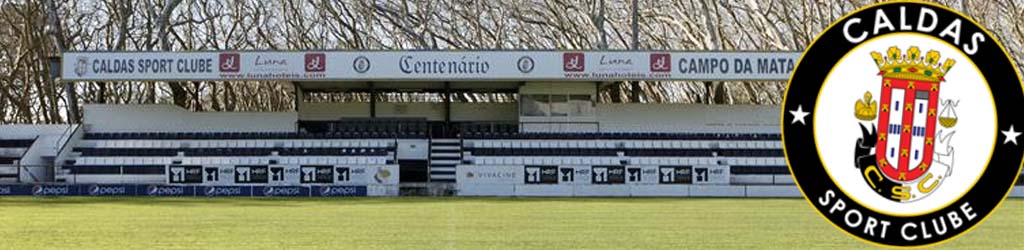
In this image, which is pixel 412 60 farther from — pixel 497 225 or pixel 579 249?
pixel 579 249

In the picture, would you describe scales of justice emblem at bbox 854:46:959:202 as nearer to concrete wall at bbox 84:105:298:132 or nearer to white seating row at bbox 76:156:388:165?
white seating row at bbox 76:156:388:165

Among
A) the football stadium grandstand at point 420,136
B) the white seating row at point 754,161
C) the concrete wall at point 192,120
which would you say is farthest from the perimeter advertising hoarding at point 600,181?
the concrete wall at point 192,120

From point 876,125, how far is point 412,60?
42.7 m

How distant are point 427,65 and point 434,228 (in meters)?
26.9

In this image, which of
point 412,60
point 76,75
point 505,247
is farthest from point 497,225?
point 76,75

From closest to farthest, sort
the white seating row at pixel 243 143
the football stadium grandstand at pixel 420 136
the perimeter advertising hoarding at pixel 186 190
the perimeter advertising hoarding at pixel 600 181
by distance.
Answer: the perimeter advertising hoarding at pixel 186 190 → the perimeter advertising hoarding at pixel 600 181 → the football stadium grandstand at pixel 420 136 → the white seating row at pixel 243 143

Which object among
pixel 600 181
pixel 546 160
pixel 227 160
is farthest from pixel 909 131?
pixel 227 160

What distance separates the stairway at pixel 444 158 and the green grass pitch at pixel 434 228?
1528cm

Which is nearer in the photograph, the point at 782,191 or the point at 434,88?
the point at 782,191

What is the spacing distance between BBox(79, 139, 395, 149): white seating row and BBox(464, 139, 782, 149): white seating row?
3818 mm

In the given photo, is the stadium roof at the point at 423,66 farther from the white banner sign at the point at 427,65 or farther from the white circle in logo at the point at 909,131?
the white circle in logo at the point at 909,131

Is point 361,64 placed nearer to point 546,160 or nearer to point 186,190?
Answer: point 546,160

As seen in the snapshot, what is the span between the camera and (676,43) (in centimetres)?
7369

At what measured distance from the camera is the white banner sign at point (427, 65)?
1786 inches
